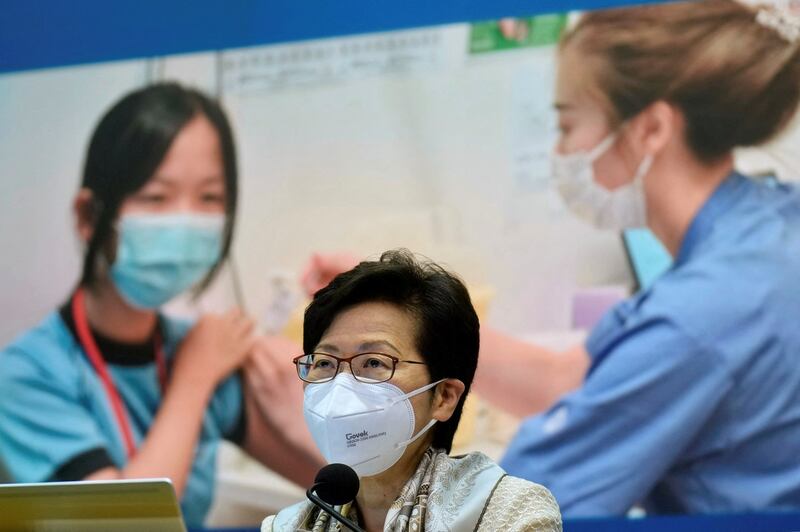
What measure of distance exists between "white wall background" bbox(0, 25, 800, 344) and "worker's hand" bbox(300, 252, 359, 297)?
3 centimetres

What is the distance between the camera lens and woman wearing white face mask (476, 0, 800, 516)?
9.34 feet

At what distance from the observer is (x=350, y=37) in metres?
3.34

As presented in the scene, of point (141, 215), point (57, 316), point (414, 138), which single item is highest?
point (414, 138)

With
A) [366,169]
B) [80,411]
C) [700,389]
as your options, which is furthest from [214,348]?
[700,389]

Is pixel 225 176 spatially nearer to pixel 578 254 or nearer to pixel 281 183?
pixel 281 183

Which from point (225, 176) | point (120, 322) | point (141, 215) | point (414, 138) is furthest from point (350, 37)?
point (120, 322)

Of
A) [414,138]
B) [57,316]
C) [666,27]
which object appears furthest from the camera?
[57,316]

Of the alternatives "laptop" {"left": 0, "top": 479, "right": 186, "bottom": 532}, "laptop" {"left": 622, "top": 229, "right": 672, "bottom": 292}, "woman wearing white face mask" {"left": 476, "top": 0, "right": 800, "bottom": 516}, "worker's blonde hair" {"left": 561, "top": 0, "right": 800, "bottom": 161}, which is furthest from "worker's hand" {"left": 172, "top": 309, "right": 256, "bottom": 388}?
"laptop" {"left": 0, "top": 479, "right": 186, "bottom": 532}

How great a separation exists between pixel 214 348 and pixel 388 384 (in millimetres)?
1947

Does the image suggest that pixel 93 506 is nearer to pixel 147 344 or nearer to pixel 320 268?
pixel 320 268

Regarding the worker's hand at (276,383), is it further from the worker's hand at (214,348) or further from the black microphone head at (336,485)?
the black microphone head at (336,485)

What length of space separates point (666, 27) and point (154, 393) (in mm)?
1964

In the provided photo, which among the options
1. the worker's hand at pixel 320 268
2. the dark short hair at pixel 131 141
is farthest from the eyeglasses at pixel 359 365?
the dark short hair at pixel 131 141

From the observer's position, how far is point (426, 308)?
1566mm
